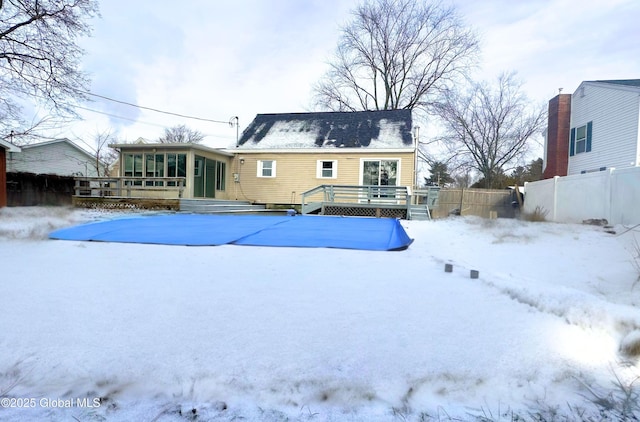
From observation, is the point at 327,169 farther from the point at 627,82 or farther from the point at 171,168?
the point at 627,82

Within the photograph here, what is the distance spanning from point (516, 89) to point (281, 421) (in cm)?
2819

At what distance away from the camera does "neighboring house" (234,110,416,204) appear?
14.4 metres

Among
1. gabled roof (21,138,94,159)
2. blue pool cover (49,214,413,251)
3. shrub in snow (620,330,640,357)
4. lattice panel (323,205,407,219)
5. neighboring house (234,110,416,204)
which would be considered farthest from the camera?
gabled roof (21,138,94,159)

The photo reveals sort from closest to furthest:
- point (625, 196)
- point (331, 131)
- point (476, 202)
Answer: point (625, 196), point (331, 131), point (476, 202)

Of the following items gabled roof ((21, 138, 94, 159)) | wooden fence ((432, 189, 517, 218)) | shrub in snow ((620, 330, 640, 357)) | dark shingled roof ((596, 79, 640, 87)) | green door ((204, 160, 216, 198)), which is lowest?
shrub in snow ((620, 330, 640, 357))

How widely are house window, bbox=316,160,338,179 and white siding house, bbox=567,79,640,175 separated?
10.9m

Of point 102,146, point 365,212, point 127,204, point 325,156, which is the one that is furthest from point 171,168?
point 102,146

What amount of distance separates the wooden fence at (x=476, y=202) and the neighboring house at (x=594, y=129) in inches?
115

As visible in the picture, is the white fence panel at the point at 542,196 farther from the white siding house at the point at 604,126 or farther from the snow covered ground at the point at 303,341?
the snow covered ground at the point at 303,341

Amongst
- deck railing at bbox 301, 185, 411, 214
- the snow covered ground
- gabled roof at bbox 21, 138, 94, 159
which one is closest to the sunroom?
deck railing at bbox 301, 185, 411, 214

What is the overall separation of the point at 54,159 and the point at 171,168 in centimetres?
1485

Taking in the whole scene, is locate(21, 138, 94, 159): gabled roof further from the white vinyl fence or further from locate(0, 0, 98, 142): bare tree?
the white vinyl fence

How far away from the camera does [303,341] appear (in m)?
1.93

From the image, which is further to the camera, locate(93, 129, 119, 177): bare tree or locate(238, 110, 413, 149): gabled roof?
locate(93, 129, 119, 177): bare tree
